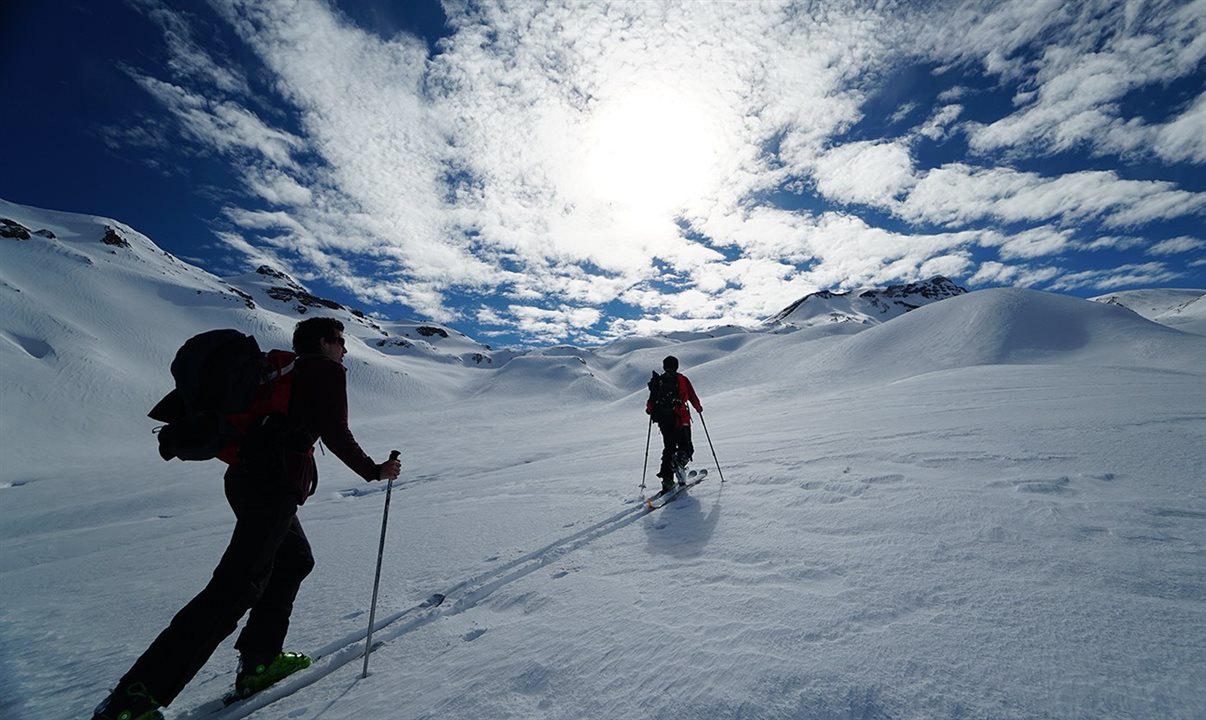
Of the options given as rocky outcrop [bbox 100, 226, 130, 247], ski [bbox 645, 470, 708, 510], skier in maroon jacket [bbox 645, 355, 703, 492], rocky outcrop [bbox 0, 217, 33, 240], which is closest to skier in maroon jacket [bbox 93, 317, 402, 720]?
ski [bbox 645, 470, 708, 510]

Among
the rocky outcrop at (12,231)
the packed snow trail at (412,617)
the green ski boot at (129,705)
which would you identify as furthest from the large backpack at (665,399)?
the rocky outcrop at (12,231)

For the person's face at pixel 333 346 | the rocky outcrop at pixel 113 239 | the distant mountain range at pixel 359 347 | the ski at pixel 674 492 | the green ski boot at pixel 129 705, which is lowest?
the green ski boot at pixel 129 705

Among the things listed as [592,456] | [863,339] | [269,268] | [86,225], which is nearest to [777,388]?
[863,339]

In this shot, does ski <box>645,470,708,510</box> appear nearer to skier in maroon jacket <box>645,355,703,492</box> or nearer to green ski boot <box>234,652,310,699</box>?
skier in maroon jacket <box>645,355,703,492</box>

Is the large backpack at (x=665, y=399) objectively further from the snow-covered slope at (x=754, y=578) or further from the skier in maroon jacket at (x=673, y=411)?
the snow-covered slope at (x=754, y=578)

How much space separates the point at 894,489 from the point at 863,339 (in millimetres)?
35834

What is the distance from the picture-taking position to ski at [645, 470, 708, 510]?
6.75 m

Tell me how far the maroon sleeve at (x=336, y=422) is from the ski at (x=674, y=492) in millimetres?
4261

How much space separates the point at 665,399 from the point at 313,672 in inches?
240

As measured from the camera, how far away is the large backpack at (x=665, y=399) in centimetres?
820

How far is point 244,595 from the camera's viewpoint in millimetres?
2934

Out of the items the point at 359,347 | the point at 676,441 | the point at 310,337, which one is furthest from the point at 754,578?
the point at 359,347

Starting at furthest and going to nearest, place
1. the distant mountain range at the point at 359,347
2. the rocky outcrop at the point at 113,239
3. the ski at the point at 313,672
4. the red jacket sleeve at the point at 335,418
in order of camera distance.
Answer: the rocky outcrop at the point at 113,239 < the distant mountain range at the point at 359,347 < the red jacket sleeve at the point at 335,418 < the ski at the point at 313,672

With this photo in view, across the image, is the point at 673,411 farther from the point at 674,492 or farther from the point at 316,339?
the point at 316,339
